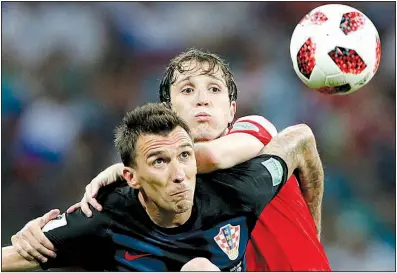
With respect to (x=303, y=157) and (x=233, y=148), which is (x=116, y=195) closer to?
(x=233, y=148)

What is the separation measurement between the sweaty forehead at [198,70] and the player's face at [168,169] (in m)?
0.86

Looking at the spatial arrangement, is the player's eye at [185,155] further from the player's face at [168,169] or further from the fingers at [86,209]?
the fingers at [86,209]

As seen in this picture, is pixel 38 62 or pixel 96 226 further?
pixel 38 62

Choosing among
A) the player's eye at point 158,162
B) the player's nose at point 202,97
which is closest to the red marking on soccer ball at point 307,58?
the player's nose at point 202,97

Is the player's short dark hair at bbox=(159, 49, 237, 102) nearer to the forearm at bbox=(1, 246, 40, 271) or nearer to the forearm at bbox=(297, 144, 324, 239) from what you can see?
the forearm at bbox=(297, 144, 324, 239)

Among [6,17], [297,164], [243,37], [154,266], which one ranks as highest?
[6,17]

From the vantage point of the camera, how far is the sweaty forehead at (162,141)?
3.31 m

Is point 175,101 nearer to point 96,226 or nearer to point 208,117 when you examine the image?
point 208,117

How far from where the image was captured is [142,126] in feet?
11.2

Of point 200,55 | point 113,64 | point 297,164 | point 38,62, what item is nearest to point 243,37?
point 113,64

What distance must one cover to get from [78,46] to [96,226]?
452 centimetres

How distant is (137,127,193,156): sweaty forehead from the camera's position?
3.31 metres

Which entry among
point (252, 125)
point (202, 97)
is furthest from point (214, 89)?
point (252, 125)

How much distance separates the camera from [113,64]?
24.7 ft
